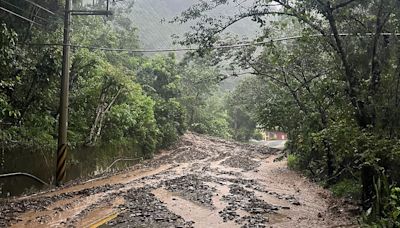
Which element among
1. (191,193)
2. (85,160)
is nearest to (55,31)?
(85,160)

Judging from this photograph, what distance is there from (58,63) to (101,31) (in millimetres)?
19892

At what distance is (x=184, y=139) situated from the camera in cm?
3816

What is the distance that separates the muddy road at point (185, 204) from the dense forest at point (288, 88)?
4.20ft

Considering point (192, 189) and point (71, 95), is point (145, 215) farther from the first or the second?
point (71, 95)

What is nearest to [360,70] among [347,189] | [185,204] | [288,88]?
[347,189]

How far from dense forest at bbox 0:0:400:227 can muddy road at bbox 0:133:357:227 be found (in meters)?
1.28

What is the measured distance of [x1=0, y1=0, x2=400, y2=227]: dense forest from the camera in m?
10.1

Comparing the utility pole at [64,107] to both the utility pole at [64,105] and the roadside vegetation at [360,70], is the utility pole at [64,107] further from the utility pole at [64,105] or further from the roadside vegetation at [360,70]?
the roadside vegetation at [360,70]

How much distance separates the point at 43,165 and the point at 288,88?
12204mm

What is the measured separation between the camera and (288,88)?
70.0 feet

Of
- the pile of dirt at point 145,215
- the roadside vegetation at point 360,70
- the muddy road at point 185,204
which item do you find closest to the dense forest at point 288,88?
the roadside vegetation at point 360,70

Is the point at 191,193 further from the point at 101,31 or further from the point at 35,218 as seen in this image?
the point at 101,31

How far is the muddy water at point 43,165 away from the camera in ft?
46.0

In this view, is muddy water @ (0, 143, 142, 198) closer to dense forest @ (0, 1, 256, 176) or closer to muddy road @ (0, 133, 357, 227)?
dense forest @ (0, 1, 256, 176)
